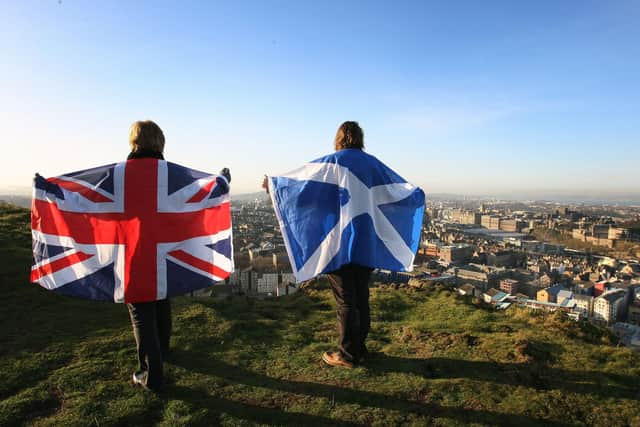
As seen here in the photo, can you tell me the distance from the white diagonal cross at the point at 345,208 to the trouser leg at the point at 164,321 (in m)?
1.12

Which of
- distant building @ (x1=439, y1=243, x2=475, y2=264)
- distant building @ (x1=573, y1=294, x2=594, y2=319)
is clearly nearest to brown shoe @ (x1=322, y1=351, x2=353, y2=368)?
distant building @ (x1=573, y1=294, x2=594, y2=319)

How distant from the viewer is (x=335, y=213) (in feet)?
10.6

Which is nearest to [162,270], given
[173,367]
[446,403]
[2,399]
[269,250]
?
[173,367]

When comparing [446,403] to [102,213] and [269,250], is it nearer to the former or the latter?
[102,213]

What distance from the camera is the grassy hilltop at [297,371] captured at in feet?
7.82

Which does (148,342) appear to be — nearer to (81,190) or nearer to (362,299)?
(81,190)

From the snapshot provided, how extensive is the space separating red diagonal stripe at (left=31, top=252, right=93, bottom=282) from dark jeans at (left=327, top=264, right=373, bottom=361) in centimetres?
205

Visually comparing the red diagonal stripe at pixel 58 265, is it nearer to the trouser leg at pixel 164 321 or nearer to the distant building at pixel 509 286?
the trouser leg at pixel 164 321

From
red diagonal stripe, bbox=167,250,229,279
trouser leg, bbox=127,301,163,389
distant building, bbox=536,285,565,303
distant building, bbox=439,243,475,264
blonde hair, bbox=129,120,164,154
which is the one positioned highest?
blonde hair, bbox=129,120,164,154

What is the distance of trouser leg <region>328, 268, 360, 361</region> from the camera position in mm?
3049

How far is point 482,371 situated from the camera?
10.1 ft

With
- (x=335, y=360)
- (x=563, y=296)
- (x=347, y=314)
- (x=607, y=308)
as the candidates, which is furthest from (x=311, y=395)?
(x=563, y=296)

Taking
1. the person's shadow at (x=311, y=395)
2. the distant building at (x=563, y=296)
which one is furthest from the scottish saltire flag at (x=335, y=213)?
the distant building at (x=563, y=296)

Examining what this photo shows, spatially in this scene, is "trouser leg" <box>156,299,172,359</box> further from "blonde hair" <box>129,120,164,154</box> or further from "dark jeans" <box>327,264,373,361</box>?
"dark jeans" <box>327,264,373,361</box>
